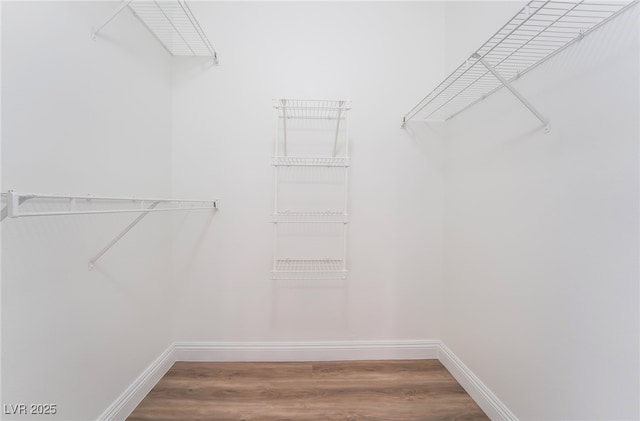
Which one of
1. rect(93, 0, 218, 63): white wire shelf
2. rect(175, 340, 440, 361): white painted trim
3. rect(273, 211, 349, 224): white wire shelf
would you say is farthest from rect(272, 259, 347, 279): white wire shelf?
rect(93, 0, 218, 63): white wire shelf

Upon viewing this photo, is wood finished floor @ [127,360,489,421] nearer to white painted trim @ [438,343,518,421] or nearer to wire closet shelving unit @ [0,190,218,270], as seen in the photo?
white painted trim @ [438,343,518,421]

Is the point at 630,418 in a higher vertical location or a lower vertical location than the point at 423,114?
lower

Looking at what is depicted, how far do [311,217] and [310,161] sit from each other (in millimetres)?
405

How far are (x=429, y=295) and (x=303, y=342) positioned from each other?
1000 mm

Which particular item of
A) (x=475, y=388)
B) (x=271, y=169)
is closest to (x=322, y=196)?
(x=271, y=169)

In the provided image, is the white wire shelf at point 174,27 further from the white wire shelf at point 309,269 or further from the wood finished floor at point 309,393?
the wood finished floor at point 309,393

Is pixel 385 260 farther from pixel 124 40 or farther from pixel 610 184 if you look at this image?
pixel 124 40

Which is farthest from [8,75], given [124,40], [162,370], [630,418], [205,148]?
[630,418]

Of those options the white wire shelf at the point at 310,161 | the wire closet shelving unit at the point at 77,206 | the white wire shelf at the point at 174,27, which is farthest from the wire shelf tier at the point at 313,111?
the wire closet shelving unit at the point at 77,206

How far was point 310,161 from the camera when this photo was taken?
1806 millimetres

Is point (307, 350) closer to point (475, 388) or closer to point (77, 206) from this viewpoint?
point (475, 388)

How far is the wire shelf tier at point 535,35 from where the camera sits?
86 centimetres

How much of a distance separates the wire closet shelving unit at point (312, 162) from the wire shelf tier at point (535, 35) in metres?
0.79

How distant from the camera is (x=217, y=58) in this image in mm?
1771
